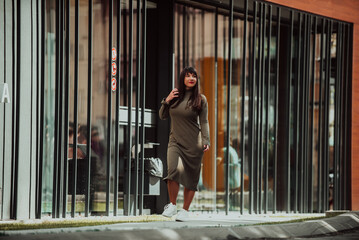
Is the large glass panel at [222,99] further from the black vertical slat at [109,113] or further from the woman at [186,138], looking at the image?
the woman at [186,138]

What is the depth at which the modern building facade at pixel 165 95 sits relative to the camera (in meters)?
9.84

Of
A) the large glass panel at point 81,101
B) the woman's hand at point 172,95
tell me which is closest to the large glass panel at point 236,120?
the large glass panel at point 81,101

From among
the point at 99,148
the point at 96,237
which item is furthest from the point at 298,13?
the point at 96,237

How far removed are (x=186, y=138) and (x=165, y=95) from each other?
133 inches

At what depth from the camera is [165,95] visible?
12039mm

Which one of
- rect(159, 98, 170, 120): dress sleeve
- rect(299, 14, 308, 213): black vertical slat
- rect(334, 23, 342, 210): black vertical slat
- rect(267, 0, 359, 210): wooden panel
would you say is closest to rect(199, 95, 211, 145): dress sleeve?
rect(159, 98, 170, 120): dress sleeve

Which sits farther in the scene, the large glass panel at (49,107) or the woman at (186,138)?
the large glass panel at (49,107)

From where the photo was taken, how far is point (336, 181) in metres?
14.5

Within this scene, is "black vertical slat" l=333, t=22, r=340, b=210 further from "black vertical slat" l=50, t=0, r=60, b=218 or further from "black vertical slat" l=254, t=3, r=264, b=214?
"black vertical slat" l=50, t=0, r=60, b=218

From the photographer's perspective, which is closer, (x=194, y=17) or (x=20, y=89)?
(x=20, y=89)

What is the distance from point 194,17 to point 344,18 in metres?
3.53

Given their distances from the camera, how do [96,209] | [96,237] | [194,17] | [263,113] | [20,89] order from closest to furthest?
[96,237]
[20,89]
[96,209]
[194,17]
[263,113]

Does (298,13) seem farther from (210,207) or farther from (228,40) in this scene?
(210,207)

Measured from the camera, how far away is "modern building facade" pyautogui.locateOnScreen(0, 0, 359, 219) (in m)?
9.84
